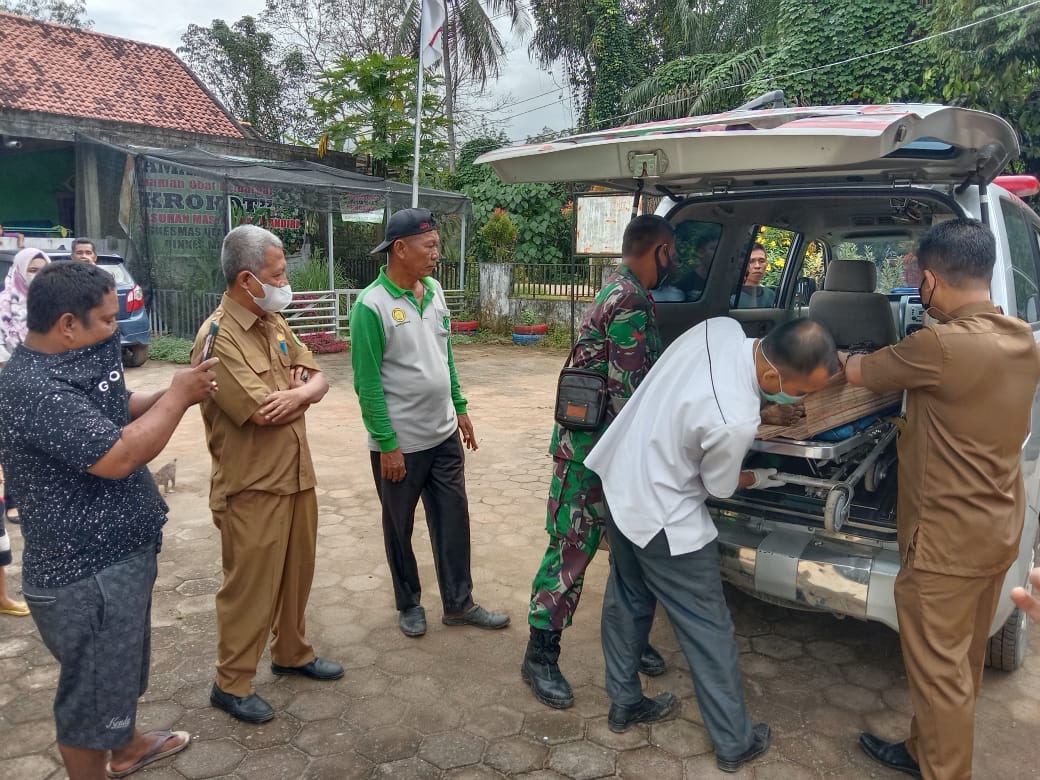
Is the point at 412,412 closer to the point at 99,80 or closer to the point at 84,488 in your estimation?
the point at 84,488

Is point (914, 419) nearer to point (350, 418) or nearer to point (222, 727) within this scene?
point (222, 727)

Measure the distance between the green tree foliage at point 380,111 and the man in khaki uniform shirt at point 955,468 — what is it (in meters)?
15.5

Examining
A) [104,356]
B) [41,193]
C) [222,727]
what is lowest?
[222,727]

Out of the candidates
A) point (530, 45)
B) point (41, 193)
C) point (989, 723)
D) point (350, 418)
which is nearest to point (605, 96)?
point (530, 45)

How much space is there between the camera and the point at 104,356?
2203 millimetres

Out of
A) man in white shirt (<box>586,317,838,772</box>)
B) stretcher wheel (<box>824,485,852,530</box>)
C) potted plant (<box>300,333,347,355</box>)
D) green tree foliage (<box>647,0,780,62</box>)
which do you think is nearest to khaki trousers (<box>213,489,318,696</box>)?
man in white shirt (<box>586,317,838,772</box>)

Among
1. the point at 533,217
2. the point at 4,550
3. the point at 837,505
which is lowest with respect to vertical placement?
the point at 4,550

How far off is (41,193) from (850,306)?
1810 centimetres

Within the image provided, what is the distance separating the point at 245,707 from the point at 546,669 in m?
1.11

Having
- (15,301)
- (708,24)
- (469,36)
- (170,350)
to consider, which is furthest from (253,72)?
(15,301)

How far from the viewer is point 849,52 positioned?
14.6 meters

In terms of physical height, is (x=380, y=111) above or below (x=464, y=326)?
above

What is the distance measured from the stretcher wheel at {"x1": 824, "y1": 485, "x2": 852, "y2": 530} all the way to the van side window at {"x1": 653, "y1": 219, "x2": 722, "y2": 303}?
2010 mm

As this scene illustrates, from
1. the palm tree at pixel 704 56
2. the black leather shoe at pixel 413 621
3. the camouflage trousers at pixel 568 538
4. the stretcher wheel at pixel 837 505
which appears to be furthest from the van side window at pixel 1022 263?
the palm tree at pixel 704 56
